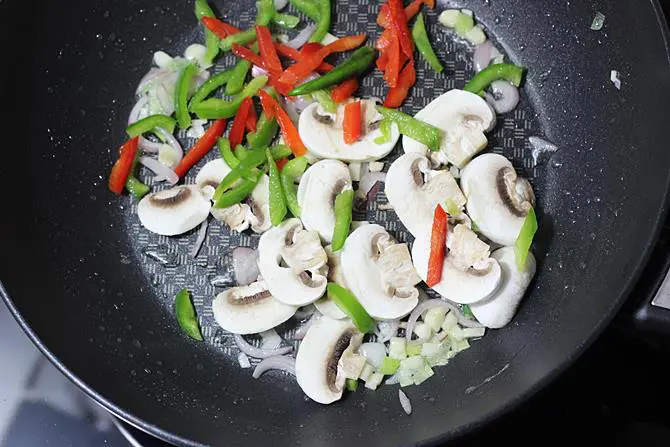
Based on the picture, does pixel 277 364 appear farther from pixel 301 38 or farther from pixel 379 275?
pixel 301 38

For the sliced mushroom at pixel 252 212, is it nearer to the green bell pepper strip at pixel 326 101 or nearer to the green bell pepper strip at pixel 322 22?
the green bell pepper strip at pixel 326 101

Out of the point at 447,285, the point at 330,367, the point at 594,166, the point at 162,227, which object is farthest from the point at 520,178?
the point at 162,227

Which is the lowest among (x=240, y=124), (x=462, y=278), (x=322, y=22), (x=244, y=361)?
(x=244, y=361)

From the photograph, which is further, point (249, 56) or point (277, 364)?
point (249, 56)

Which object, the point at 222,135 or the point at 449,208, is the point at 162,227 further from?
the point at 449,208

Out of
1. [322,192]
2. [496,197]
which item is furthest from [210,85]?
[496,197]

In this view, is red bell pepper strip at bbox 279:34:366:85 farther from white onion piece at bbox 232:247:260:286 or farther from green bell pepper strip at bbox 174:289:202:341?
green bell pepper strip at bbox 174:289:202:341

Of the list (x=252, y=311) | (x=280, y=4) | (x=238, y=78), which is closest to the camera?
(x=252, y=311)
